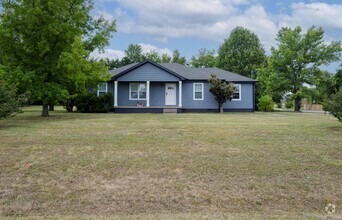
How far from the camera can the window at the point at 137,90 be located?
83.6 ft

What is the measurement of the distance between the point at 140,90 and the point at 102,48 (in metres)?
4.47

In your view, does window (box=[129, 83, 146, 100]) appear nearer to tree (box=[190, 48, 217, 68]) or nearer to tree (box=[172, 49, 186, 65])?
tree (box=[190, 48, 217, 68])

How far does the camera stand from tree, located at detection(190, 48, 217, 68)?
54472 millimetres

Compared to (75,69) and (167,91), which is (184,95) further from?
(75,69)

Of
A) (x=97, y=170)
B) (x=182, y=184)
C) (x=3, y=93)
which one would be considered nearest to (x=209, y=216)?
(x=182, y=184)

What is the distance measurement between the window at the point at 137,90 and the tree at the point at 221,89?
5326 millimetres

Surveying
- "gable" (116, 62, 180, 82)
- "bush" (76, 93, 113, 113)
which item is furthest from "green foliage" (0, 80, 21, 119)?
"gable" (116, 62, 180, 82)

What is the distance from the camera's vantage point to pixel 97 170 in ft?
21.1

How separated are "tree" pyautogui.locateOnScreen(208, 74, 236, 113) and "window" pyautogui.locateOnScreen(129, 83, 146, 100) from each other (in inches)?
210

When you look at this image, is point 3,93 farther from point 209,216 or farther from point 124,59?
point 124,59

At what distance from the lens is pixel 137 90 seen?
2550 centimetres

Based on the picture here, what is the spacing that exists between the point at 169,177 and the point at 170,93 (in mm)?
19779

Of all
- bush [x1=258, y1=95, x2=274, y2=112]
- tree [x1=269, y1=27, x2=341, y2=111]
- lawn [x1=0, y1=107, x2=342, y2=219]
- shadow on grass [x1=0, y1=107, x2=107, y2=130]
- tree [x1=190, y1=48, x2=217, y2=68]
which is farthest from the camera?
tree [x1=190, y1=48, x2=217, y2=68]

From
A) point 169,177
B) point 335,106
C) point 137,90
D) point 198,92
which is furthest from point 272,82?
point 169,177
